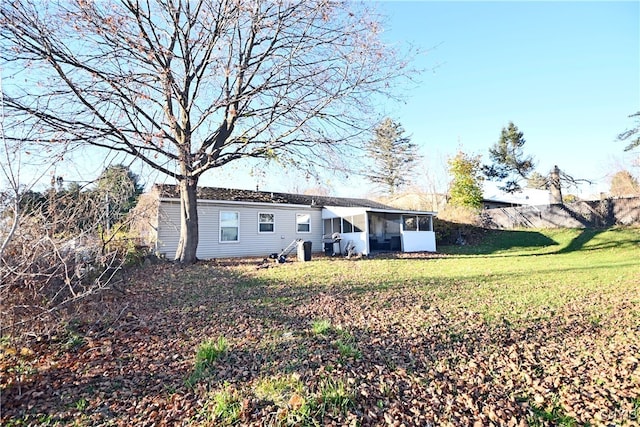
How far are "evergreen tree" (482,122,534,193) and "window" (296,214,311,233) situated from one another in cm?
2418

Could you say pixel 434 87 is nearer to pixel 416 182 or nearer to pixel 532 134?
pixel 416 182

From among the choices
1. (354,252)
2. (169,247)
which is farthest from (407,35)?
(169,247)

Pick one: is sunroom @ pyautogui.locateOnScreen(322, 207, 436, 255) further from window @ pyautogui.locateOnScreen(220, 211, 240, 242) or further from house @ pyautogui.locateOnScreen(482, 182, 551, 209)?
house @ pyautogui.locateOnScreen(482, 182, 551, 209)

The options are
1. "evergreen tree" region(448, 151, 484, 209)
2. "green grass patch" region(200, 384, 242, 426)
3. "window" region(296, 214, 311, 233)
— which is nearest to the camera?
"green grass patch" region(200, 384, 242, 426)

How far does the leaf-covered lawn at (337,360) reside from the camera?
2.79m

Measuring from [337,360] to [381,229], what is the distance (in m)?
15.7

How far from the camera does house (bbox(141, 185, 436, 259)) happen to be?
13.9 meters

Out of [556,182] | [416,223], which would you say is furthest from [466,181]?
[556,182]

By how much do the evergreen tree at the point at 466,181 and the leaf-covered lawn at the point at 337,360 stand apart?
15.5m

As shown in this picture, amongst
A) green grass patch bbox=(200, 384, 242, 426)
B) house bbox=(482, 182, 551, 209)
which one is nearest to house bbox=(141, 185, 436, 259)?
green grass patch bbox=(200, 384, 242, 426)

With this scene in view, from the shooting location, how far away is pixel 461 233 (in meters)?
21.0

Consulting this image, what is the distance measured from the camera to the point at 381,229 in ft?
62.0

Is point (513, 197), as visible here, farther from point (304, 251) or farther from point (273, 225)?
point (304, 251)

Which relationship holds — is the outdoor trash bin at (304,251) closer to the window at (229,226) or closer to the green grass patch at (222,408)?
the window at (229,226)
